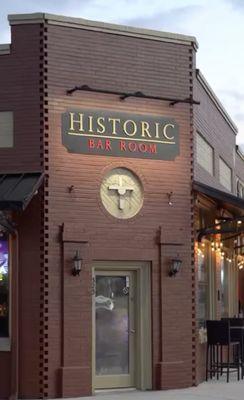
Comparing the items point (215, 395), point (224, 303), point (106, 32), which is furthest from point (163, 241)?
point (224, 303)

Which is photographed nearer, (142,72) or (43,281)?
(43,281)

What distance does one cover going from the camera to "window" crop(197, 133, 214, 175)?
15.6m

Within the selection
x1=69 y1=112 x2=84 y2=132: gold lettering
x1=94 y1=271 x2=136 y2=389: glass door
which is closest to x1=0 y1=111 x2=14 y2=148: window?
x1=69 y1=112 x2=84 y2=132: gold lettering

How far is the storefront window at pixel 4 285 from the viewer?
13.1m

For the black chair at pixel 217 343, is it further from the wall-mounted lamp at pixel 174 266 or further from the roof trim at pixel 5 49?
the roof trim at pixel 5 49

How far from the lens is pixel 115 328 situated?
13.7 meters

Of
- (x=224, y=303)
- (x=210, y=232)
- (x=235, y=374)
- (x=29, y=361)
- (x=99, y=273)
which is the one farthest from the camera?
(x=224, y=303)

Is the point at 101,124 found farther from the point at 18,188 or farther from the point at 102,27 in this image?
the point at 18,188

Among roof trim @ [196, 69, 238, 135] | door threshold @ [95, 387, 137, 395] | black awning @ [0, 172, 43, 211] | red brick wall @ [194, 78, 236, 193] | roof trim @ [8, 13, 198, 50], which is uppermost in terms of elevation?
roof trim @ [8, 13, 198, 50]

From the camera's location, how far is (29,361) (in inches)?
501

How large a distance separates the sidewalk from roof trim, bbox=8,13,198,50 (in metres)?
6.49

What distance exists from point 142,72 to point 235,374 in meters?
6.98

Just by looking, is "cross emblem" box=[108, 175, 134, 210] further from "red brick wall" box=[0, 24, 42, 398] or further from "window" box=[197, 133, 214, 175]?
"window" box=[197, 133, 214, 175]

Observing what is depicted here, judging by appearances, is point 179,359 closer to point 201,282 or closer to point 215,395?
point 215,395
